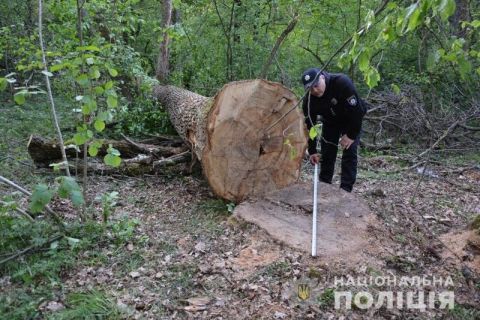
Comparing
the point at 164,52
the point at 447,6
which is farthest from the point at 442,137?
the point at 164,52

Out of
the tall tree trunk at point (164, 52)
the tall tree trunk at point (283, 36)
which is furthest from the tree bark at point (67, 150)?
the tall tree trunk at point (164, 52)

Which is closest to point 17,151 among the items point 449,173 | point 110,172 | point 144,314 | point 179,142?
point 110,172

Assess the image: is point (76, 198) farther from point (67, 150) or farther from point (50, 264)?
point (67, 150)

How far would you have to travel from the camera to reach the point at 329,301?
9.27 ft

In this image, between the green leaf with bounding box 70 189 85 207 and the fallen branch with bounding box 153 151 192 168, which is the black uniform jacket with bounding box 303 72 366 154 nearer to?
the fallen branch with bounding box 153 151 192 168

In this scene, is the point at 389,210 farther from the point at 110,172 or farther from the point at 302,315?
the point at 110,172

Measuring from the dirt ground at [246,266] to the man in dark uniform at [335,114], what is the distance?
717mm

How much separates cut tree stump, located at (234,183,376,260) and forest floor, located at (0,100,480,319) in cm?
11

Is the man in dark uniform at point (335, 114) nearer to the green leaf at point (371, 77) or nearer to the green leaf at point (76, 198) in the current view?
the green leaf at point (371, 77)

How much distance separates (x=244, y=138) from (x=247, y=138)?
1.4 inches

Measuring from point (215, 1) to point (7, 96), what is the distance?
21.4ft

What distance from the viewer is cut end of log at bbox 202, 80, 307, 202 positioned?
442 cm

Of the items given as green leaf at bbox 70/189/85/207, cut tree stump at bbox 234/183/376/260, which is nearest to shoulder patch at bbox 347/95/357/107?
cut tree stump at bbox 234/183/376/260

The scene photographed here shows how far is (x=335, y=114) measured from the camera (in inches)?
188
